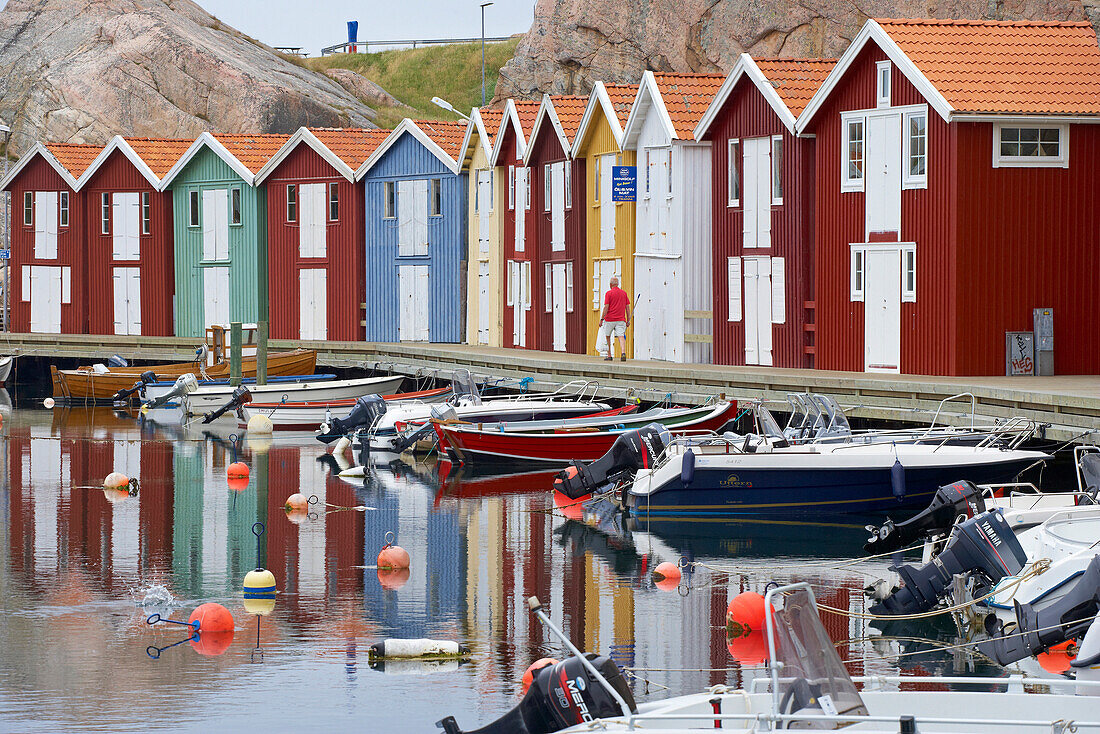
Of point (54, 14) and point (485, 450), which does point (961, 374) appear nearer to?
point (485, 450)

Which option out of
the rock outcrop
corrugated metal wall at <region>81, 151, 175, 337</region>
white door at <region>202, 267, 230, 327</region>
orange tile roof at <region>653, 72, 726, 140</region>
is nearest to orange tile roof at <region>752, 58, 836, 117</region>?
orange tile roof at <region>653, 72, 726, 140</region>

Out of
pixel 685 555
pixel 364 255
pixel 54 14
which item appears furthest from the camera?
pixel 54 14

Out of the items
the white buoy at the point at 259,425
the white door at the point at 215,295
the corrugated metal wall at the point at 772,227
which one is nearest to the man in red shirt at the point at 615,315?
the corrugated metal wall at the point at 772,227

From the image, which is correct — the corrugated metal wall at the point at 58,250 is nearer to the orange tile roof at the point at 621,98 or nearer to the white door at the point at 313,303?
the white door at the point at 313,303

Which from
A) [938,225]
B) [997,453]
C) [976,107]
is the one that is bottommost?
[997,453]

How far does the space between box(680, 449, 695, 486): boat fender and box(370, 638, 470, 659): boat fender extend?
7.51 m

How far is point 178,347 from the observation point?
152 feet

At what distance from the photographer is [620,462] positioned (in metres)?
21.5

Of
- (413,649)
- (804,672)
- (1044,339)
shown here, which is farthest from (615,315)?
(804,672)

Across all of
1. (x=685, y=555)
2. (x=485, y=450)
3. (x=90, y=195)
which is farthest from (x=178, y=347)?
(x=685, y=555)

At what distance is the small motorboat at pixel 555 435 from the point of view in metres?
26.3

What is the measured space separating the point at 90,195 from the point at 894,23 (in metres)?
31.3

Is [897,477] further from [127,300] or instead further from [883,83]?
[127,300]

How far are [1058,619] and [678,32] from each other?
1808 inches
